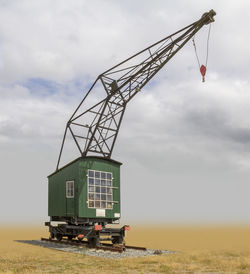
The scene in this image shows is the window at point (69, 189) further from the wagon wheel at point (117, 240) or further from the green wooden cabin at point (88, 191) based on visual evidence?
the wagon wheel at point (117, 240)

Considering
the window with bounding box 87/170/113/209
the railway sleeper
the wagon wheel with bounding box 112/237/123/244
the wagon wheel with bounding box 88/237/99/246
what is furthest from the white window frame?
the wagon wheel with bounding box 112/237/123/244

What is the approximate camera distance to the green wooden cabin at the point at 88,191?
18.4 m

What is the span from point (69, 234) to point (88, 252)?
406 centimetres

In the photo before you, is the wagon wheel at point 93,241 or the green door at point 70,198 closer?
the wagon wheel at point 93,241

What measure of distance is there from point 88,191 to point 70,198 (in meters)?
1.21

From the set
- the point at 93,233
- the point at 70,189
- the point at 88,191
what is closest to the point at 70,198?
the point at 70,189

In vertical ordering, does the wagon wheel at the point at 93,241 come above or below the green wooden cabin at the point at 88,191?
below

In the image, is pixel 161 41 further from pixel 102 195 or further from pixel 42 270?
pixel 42 270

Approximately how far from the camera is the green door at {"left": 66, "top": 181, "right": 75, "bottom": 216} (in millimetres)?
18702

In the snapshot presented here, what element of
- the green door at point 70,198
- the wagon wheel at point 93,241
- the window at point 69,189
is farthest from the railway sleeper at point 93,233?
the window at point 69,189

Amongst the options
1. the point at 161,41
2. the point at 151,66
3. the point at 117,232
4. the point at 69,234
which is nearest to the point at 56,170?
the point at 69,234

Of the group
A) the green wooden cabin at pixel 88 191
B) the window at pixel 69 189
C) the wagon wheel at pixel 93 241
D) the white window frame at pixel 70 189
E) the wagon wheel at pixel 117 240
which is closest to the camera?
the wagon wheel at pixel 93 241

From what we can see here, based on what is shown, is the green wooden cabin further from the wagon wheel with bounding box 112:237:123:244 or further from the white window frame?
the wagon wheel with bounding box 112:237:123:244

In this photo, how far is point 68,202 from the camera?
62.9ft
